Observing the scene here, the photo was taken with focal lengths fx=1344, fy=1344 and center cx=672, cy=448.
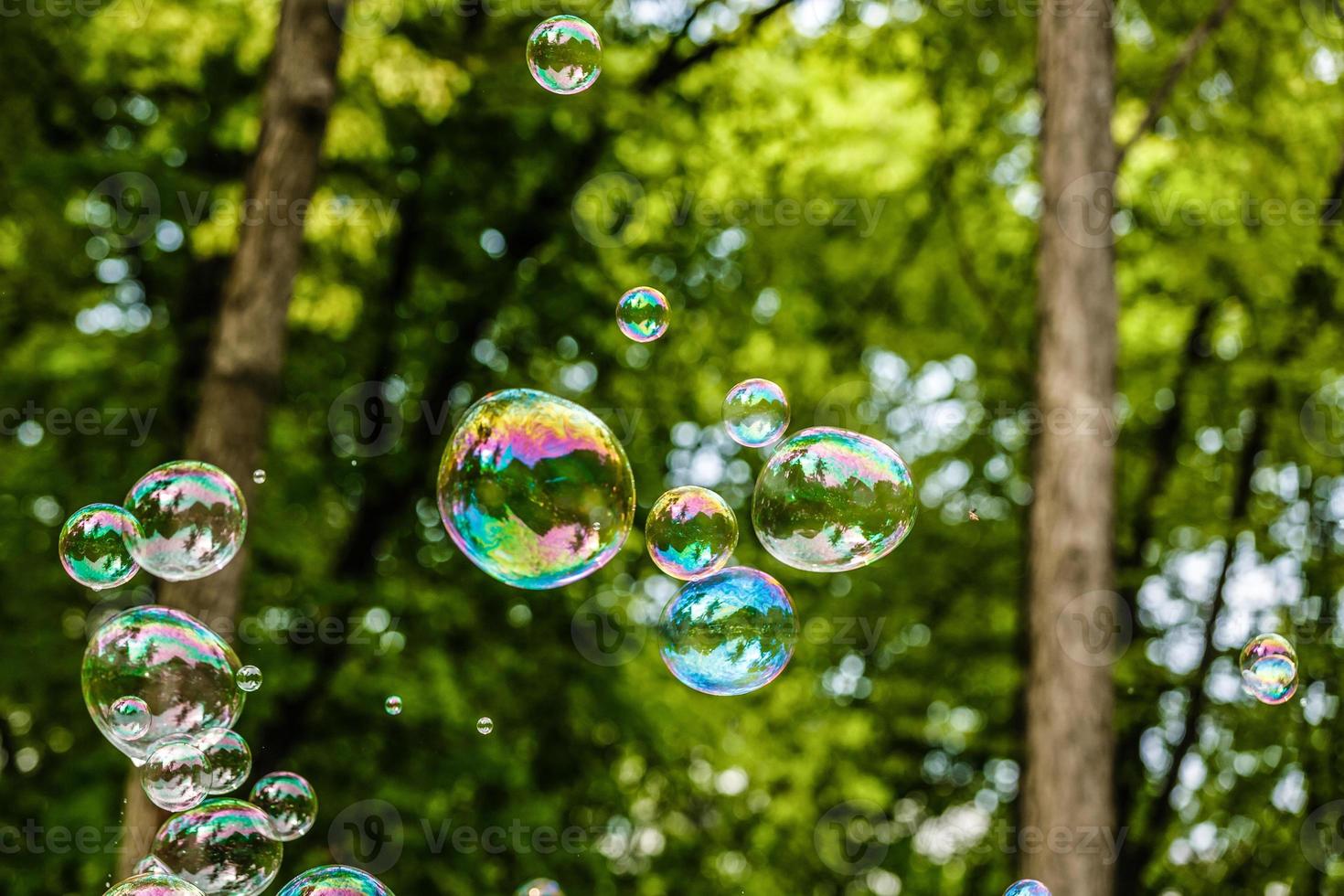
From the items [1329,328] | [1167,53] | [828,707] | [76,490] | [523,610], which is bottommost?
[828,707]

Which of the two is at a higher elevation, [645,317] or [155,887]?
[645,317]

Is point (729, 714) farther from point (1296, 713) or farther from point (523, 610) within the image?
point (1296, 713)

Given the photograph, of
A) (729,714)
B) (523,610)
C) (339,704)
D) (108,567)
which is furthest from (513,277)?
(108,567)

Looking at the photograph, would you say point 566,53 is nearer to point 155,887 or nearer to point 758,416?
point 758,416

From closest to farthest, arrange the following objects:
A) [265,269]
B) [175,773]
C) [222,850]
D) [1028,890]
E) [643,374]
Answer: [222,850] → [175,773] → [1028,890] → [265,269] → [643,374]

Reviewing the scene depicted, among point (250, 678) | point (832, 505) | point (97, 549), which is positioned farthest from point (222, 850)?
point (832, 505)

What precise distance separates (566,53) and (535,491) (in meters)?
1.89

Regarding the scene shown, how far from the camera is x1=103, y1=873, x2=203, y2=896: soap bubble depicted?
3.66 metres

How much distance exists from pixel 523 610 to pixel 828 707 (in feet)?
12.6

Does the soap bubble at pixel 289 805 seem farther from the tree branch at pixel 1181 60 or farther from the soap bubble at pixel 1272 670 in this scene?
the tree branch at pixel 1181 60

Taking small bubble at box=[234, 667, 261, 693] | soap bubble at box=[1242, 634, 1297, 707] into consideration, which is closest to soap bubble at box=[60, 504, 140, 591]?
small bubble at box=[234, 667, 261, 693]

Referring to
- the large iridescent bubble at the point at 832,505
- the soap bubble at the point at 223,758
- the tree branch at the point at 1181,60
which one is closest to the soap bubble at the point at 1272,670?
the large iridescent bubble at the point at 832,505

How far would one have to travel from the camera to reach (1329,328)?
8344mm

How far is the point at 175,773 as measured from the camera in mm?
4133
